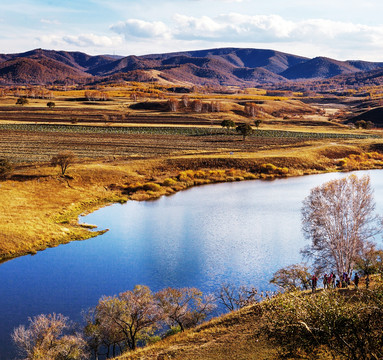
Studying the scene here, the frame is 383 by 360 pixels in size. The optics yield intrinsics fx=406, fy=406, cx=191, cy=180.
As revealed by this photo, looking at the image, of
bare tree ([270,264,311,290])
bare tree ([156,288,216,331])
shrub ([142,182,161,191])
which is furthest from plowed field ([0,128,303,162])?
bare tree ([156,288,216,331])

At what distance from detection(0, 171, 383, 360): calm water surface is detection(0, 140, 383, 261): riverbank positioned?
349cm

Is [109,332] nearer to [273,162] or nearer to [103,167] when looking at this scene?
[103,167]

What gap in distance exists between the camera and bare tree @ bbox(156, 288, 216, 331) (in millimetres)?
31609

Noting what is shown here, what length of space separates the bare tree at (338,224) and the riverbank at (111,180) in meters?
29.5

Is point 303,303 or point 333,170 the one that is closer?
point 303,303

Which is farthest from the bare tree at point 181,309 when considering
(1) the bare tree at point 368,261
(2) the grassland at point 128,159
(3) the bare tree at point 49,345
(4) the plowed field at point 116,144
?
(4) the plowed field at point 116,144

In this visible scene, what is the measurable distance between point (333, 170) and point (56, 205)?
66217 mm

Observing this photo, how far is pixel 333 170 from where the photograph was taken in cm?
9931

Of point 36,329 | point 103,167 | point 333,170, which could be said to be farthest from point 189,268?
point 333,170

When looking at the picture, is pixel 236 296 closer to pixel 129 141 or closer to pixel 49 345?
pixel 49 345

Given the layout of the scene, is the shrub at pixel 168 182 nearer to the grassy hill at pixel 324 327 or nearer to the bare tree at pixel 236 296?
the bare tree at pixel 236 296

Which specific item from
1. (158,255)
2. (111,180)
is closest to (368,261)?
(158,255)

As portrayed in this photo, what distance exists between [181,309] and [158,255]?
17.0 meters

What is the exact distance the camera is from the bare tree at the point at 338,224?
42500 mm
